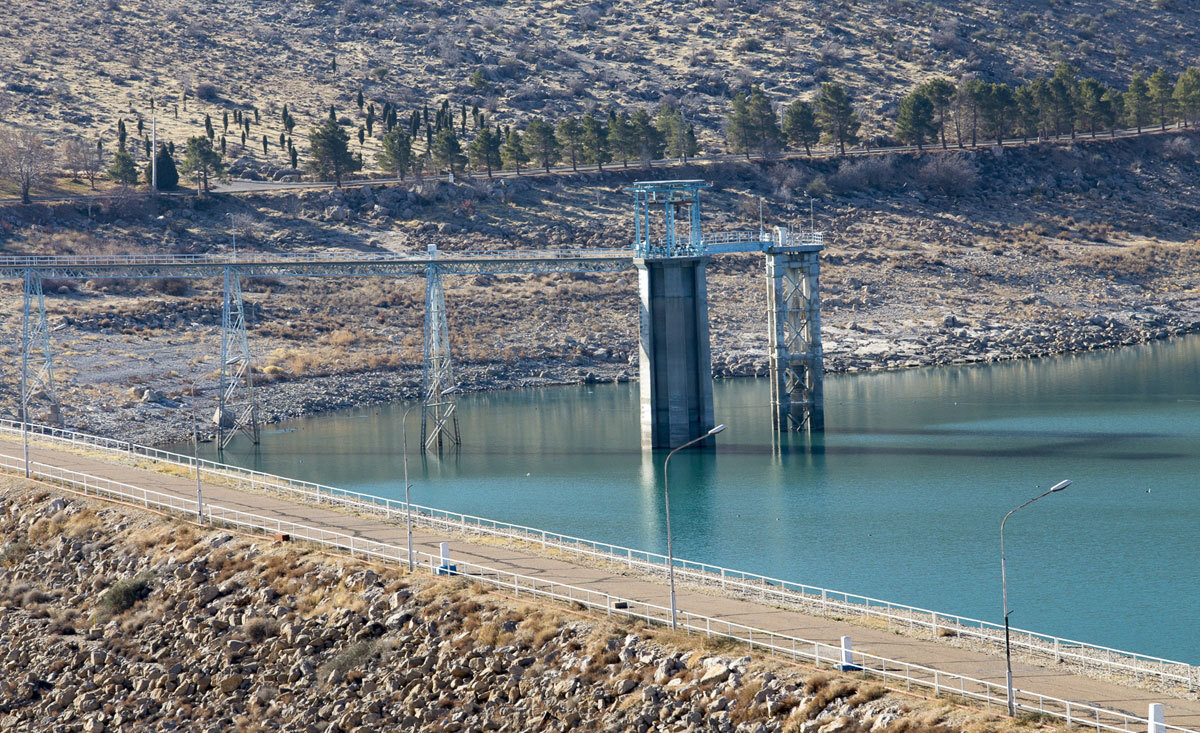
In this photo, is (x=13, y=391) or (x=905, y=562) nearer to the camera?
(x=905, y=562)

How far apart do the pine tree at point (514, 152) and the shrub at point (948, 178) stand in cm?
3736

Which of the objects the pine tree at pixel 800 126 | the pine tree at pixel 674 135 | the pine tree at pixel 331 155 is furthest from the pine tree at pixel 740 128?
the pine tree at pixel 331 155

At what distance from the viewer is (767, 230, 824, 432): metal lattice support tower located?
9006 centimetres

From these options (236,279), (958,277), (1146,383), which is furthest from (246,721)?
(958,277)

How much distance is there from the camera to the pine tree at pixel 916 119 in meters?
151

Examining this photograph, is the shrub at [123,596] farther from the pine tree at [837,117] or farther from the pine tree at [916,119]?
the pine tree at [916,119]

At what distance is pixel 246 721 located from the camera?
43156mm

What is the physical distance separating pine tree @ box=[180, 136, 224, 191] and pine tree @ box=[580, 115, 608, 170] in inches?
1296

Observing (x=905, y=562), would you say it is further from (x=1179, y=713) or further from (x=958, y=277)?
(x=958, y=277)

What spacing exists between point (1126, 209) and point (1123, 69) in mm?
44311

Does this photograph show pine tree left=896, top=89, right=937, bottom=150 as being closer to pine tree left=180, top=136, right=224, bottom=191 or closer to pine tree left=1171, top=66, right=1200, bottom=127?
pine tree left=1171, top=66, right=1200, bottom=127

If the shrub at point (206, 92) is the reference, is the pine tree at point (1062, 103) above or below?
below

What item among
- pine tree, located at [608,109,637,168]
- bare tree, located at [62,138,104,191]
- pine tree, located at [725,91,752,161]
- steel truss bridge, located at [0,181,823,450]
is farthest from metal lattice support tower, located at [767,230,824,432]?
bare tree, located at [62,138,104,191]

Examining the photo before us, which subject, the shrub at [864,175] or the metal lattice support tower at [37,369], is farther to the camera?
the shrub at [864,175]
